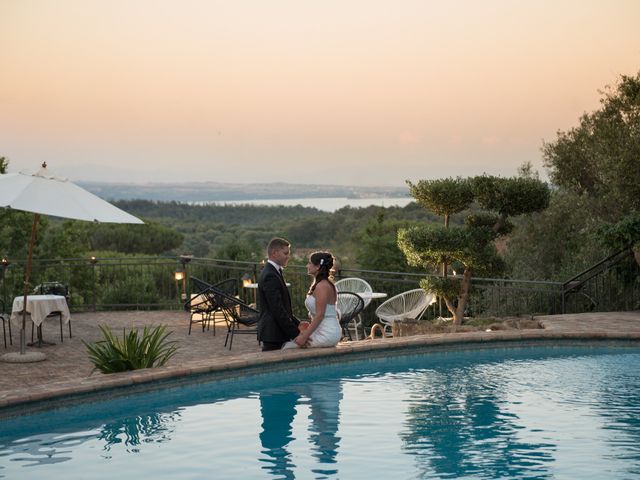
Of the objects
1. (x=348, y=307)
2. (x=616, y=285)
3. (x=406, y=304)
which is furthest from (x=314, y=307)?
(x=616, y=285)

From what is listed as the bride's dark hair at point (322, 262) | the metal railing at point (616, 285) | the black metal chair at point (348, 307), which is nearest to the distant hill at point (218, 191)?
the metal railing at point (616, 285)

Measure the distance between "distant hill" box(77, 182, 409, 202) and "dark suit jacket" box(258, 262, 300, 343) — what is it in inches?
2430

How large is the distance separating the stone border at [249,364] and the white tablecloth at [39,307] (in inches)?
118

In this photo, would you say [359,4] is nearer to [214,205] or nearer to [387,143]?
[387,143]

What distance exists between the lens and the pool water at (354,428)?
609cm

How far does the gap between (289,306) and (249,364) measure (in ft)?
2.55

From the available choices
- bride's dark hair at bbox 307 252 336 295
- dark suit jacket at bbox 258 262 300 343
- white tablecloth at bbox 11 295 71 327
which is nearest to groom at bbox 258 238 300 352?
dark suit jacket at bbox 258 262 300 343

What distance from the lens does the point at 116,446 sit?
21.9 feet

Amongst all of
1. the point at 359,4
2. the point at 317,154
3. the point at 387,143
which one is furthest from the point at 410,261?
the point at 317,154

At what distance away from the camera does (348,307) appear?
1194cm

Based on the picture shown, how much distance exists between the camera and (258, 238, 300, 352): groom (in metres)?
8.66

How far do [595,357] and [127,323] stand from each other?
714 centimetres

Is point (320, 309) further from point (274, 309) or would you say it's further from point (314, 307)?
point (274, 309)

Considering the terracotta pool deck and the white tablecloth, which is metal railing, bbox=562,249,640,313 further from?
the white tablecloth
